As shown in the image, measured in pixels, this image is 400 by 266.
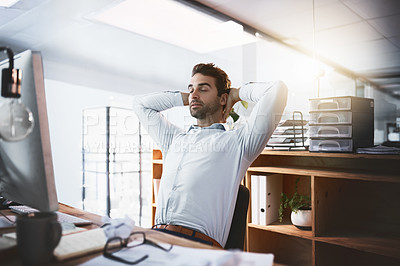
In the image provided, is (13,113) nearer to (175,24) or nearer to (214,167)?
(214,167)

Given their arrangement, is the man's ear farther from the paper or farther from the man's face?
the paper

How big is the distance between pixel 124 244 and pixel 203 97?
→ 114 centimetres

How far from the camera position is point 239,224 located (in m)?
1.41

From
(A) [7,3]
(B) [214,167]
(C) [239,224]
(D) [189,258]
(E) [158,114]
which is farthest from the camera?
(A) [7,3]

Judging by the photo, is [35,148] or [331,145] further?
[331,145]

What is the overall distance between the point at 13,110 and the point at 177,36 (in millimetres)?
3107

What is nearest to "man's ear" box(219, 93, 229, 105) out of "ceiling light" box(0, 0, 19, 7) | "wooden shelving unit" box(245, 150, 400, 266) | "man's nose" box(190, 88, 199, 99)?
"man's nose" box(190, 88, 199, 99)

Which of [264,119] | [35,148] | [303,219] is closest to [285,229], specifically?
[303,219]

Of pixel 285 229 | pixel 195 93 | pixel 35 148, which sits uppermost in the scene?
pixel 195 93

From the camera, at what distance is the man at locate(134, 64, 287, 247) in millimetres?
1447

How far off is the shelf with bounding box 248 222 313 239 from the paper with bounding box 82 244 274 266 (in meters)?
1.30

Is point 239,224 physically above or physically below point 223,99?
below

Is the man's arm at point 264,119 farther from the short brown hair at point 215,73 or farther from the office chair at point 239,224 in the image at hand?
the short brown hair at point 215,73

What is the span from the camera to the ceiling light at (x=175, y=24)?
2.86 m
